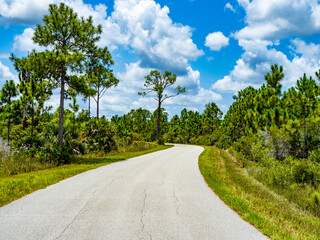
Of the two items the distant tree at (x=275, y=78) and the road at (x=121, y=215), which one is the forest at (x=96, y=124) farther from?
the road at (x=121, y=215)

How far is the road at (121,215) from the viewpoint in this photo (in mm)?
4383

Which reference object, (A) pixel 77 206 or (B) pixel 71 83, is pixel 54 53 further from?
(A) pixel 77 206

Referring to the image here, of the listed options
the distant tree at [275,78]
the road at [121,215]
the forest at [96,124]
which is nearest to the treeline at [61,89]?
the forest at [96,124]

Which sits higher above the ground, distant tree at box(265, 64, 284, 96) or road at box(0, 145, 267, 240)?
distant tree at box(265, 64, 284, 96)

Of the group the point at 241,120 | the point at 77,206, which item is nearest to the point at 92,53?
the point at 77,206

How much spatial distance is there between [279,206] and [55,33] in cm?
1657

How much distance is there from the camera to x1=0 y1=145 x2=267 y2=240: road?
4.38 m

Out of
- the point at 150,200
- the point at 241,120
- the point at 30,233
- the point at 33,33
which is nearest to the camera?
the point at 30,233

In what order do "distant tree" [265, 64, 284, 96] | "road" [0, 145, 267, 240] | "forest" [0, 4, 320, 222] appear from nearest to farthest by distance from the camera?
"road" [0, 145, 267, 240]
"forest" [0, 4, 320, 222]
"distant tree" [265, 64, 284, 96]

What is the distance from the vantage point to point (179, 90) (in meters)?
40.1

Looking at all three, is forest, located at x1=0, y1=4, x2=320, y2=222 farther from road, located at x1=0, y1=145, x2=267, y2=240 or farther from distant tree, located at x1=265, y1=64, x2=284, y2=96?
road, located at x1=0, y1=145, x2=267, y2=240

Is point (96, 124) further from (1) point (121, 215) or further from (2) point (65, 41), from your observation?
(1) point (121, 215)

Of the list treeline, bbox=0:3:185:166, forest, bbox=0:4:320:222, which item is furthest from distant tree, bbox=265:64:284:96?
treeline, bbox=0:3:185:166

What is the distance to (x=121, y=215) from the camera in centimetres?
536
